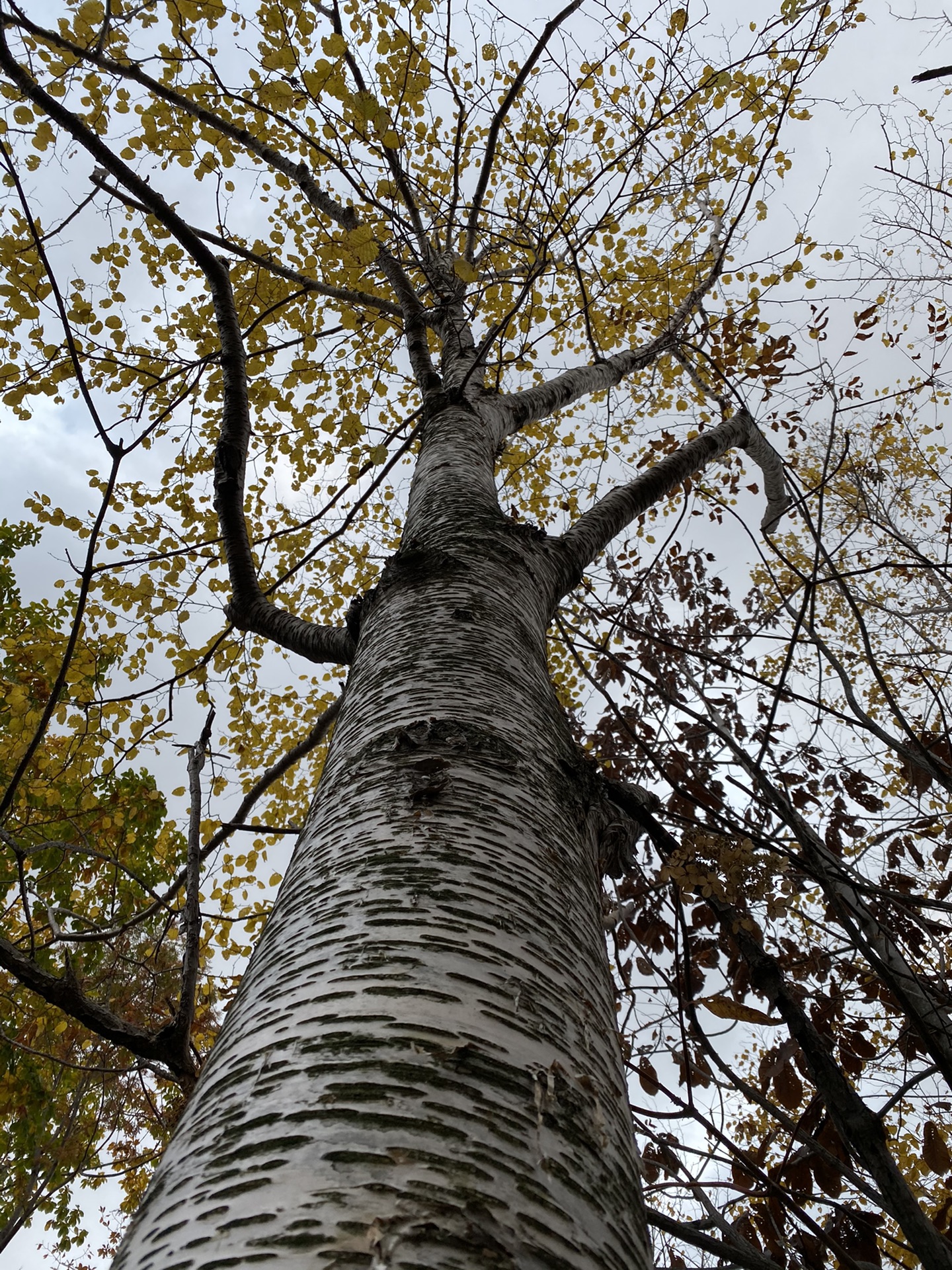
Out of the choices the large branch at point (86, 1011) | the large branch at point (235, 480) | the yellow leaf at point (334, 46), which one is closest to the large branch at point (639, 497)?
the large branch at point (235, 480)

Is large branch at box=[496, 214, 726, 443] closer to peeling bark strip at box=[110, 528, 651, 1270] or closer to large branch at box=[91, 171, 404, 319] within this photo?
large branch at box=[91, 171, 404, 319]

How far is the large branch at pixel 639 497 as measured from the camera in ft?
8.68

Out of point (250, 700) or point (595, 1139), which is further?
point (250, 700)

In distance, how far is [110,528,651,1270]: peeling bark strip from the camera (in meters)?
0.52

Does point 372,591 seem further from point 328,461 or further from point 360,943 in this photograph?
point 328,461

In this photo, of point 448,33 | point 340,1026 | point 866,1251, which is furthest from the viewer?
point 448,33

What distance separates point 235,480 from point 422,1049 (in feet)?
7.07

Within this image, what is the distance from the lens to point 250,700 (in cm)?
503

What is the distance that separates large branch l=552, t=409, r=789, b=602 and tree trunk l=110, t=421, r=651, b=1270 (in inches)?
53.2

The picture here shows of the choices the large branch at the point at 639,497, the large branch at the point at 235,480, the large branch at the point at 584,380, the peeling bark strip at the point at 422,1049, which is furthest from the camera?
the large branch at the point at 584,380

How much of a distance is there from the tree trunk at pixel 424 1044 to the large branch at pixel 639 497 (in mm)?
1352

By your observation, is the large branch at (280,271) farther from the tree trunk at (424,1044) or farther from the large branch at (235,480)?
the tree trunk at (424,1044)

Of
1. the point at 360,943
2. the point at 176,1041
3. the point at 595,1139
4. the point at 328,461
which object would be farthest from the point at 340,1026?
the point at 328,461

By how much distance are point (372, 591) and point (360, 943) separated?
133cm
